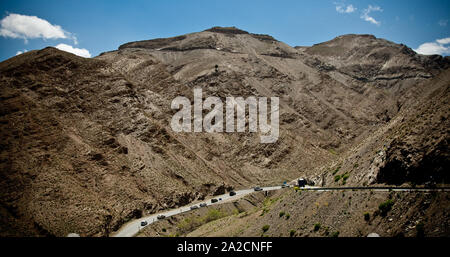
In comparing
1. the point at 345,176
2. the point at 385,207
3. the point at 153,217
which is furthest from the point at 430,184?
the point at 153,217

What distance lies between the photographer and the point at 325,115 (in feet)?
285

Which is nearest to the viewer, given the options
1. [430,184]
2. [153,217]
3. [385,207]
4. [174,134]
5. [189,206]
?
[430,184]

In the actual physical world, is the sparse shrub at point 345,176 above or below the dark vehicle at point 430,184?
below

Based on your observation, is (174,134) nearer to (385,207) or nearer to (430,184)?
(385,207)

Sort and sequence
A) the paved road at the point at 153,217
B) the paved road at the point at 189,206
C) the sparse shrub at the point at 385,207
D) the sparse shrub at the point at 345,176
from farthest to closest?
1. the paved road at the point at 153,217
2. the sparse shrub at the point at 345,176
3. the paved road at the point at 189,206
4. the sparse shrub at the point at 385,207

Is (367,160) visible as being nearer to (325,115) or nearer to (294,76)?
(325,115)

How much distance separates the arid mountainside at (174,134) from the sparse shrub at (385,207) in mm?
3085

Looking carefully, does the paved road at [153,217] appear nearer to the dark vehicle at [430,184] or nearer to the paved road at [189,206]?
the paved road at [189,206]

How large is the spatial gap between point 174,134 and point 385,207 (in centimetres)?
5080

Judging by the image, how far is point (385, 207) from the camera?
703 inches

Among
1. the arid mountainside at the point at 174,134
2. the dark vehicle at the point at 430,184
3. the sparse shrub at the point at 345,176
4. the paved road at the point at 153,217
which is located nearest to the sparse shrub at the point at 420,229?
A: the dark vehicle at the point at 430,184

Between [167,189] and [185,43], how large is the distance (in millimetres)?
84536

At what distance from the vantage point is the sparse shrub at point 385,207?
17.6 metres
